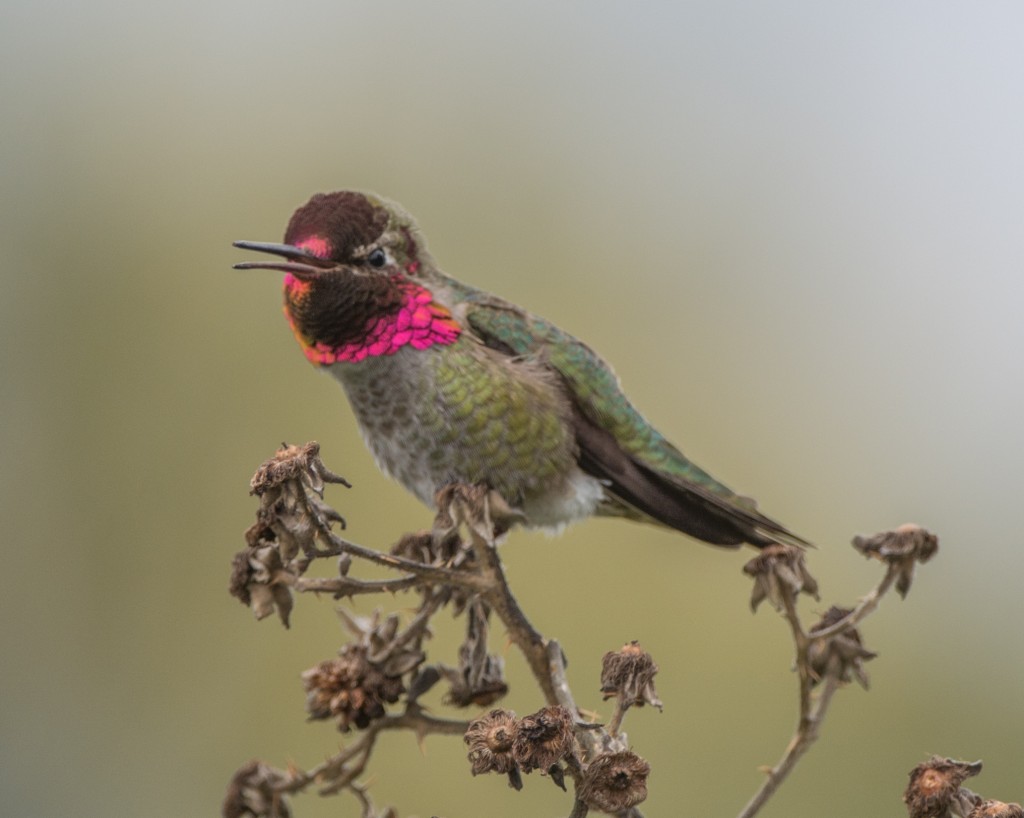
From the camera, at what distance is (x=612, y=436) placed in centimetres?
410

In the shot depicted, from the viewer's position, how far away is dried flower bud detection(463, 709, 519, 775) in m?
2.15

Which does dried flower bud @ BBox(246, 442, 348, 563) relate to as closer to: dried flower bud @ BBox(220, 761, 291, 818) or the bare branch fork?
the bare branch fork

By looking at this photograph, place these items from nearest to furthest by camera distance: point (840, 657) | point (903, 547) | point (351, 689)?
point (903, 547), point (840, 657), point (351, 689)

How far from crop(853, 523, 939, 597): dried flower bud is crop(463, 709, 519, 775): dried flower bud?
0.86 meters

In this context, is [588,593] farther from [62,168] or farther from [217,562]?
[62,168]

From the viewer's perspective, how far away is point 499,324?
409 cm

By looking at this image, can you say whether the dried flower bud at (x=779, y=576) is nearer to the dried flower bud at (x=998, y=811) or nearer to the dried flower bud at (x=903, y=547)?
the dried flower bud at (x=903, y=547)

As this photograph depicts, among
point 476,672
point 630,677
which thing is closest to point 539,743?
point 630,677

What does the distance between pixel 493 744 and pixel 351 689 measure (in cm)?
72

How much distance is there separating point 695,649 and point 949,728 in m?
1.43

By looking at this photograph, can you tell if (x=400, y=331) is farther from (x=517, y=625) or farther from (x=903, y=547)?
(x=903, y=547)

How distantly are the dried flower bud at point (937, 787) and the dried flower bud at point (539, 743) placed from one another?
65cm

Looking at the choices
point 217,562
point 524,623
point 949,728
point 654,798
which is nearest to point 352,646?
point 524,623

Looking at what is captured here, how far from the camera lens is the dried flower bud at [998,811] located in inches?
84.7
